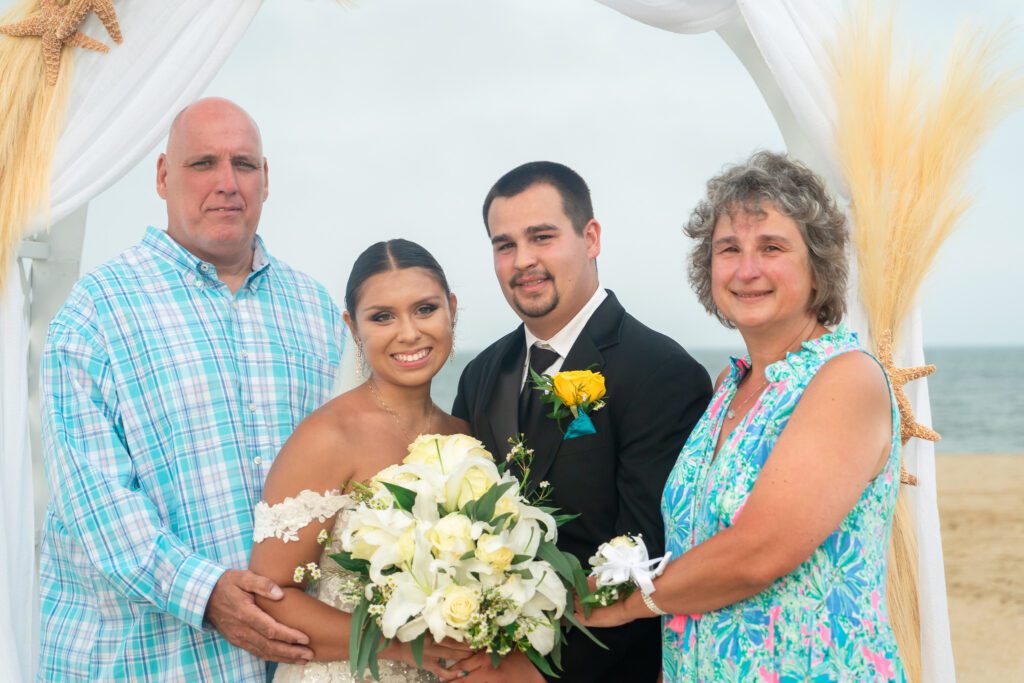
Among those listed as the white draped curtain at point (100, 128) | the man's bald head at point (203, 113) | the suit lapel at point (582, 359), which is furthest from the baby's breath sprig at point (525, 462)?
the white draped curtain at point (100, 128)

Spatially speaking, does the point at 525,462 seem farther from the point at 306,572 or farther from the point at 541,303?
the point at 306,572

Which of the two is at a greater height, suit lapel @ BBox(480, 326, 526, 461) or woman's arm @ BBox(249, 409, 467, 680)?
suit lapel @ BBox(480, 326, 526, 461)

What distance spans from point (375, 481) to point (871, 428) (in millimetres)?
1439

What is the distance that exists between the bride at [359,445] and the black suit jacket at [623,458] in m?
0.43

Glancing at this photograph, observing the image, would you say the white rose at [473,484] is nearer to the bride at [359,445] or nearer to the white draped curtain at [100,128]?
the bride at [359,445]

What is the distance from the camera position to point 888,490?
2740 mm

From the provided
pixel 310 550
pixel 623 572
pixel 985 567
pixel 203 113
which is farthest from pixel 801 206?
pixel 985 567

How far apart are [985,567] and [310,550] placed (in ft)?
44.8

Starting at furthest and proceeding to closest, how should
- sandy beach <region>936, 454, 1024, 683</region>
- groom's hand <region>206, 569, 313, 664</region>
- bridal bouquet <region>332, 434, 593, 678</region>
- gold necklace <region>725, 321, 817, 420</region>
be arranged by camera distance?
1. sandy beach <region>936, 454, 1024, 683</region>
2. groom's hand <region>206, 569, 313, 664</region>
3. gold necklace <region>725, 321, 817, 420</region>
4. bridal bouquet <region>332, 434, 593, 678</region>

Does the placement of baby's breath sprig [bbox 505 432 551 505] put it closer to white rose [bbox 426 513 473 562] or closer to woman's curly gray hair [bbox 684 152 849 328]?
white rose [bbox 426 513 473 562]

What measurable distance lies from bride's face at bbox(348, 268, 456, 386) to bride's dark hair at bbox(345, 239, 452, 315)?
23 millimetres

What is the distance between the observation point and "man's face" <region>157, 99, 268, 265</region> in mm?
3936

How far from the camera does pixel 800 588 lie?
8.77 feet

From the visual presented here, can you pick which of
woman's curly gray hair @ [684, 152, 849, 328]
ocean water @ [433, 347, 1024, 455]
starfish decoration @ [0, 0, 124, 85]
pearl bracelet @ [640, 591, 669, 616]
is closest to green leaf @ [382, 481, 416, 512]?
pearl bracelet @ [640, 591, 669, 616]
